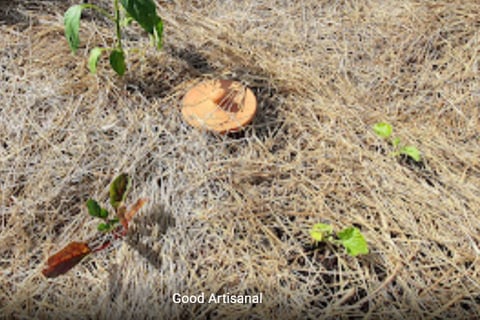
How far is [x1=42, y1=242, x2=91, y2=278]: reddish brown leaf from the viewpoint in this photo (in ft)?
4.17

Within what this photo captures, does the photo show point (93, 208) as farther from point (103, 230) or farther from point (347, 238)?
point (347, 238)

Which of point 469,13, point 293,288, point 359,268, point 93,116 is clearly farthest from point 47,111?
point 469,13

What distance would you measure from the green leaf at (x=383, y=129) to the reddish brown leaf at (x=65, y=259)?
3.78 ft

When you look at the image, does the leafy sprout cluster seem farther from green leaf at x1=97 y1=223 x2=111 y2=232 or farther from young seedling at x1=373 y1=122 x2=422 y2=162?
young seedling at x1=373 y1=122 x2=422 y2=162

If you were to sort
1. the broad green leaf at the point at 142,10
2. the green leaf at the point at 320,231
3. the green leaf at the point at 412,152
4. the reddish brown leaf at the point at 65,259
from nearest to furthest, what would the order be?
the reddish brown leaf at the point at 65,259 < the green leaf at the point at 320,231 < the broad green leaf at the point at 142,10 < the green leaf at the point at 412,152

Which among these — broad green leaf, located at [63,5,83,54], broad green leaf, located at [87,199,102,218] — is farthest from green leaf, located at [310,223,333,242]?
broad green leaf, located at [63,5,83,54]

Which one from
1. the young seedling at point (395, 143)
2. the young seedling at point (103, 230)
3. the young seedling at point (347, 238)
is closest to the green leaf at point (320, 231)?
the young seedling at point (347, 238)

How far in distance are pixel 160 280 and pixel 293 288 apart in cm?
42

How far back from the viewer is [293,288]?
1332 millimetres

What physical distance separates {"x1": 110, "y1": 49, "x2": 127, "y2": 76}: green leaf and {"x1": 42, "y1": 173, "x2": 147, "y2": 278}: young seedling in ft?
1.59

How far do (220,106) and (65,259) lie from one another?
0.80 meters

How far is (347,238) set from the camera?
1.37 metres

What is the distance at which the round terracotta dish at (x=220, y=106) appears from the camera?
5.42ft

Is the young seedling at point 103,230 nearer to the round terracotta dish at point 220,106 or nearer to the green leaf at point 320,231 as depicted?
the round terracotta dish at point 220,106
